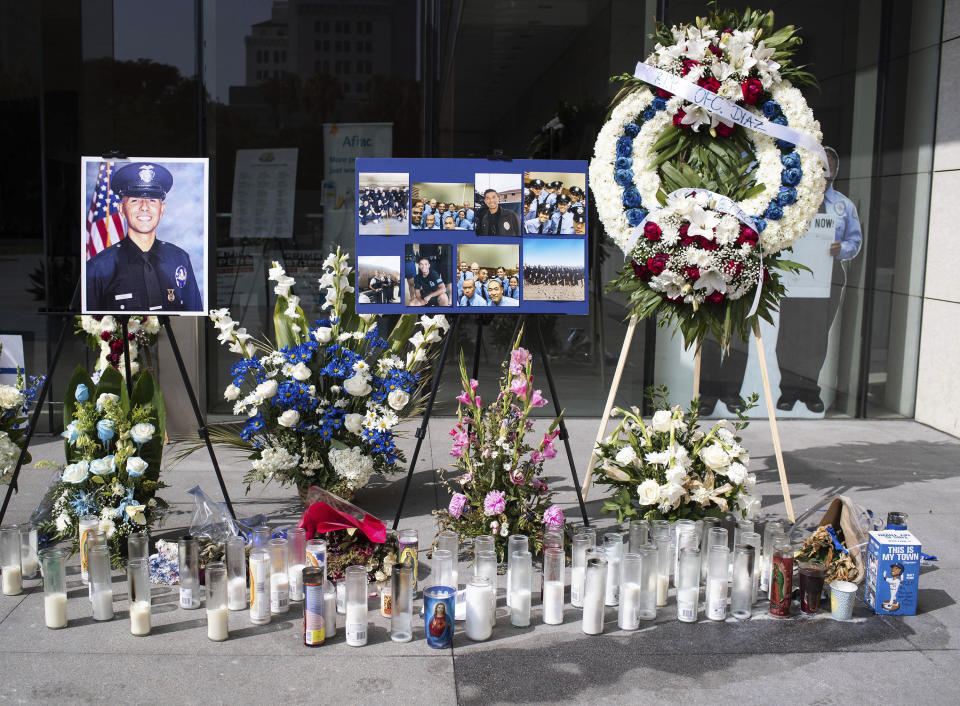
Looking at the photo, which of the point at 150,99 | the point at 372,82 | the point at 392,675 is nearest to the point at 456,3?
the point at 372,82

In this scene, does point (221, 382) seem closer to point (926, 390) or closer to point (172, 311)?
point (172, 311)

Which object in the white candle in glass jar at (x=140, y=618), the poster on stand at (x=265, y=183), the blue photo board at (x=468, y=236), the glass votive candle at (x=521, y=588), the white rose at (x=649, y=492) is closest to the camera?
the white candle in glass jar at (x=140, y=618)

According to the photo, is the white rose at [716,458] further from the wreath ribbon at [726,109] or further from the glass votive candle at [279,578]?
the glass votive candle at [279,578]

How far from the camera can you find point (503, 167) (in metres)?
5.00

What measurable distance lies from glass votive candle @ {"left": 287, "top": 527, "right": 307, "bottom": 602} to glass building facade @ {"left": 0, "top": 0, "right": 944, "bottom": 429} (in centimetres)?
333

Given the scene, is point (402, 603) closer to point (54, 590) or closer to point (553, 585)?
point (553, 585)

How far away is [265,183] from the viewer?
7.61 m

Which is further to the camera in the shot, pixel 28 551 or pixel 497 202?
pixel 497 202

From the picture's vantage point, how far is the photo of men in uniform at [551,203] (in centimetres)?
500

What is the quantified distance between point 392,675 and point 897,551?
2.24 metres

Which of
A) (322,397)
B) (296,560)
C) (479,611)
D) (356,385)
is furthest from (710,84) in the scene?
(296,560)

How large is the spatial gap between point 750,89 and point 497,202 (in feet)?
4.74

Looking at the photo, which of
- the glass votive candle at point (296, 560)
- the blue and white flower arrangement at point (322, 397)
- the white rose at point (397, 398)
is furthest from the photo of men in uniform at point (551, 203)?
the glass votive candle at point (296, 560)

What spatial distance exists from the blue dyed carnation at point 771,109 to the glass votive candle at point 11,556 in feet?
13.9
